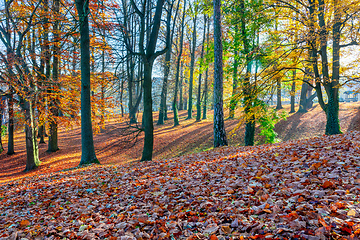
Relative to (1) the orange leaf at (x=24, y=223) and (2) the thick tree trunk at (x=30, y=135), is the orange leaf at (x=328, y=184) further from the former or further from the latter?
(2) the thick tree trunk at (x=30, y=135)

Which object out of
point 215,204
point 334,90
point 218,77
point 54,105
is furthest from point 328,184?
point 54,105

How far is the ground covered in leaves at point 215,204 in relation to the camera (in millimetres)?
2035

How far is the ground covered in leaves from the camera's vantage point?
2.04 m

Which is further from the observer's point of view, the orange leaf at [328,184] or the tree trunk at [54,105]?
the tree trunk at [54,105]

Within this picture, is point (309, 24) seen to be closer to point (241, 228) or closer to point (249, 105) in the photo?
point (249, 105)

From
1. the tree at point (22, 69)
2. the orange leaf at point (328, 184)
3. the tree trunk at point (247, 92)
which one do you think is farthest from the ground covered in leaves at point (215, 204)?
the tree at point (22, 69)

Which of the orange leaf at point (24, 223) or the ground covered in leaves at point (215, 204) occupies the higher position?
the ground covered in leaves at point (215, 204)

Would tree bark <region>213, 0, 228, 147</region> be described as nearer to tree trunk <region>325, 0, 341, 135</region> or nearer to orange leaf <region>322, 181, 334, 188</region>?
tree trunk <region>325, 0, 341, 135</region>

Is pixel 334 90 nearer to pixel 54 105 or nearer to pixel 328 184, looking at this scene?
pixel 328 184

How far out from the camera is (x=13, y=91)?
910 centimetres

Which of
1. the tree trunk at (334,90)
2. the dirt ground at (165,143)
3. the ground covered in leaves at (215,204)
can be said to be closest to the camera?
the ground covered in leaves at (215,204)

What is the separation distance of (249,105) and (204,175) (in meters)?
5.34

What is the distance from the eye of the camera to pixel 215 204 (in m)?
2.77

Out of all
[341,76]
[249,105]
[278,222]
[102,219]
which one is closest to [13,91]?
[102,219]
